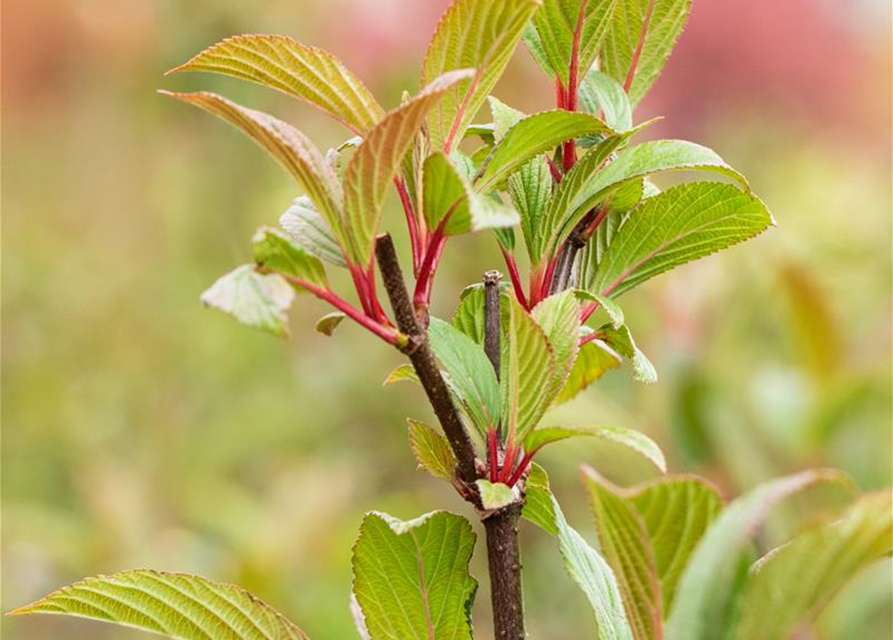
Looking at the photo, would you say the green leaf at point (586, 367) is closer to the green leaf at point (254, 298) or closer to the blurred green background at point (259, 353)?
the green leaf at point (254, 298)

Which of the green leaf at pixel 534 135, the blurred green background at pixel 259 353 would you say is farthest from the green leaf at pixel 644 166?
the blurred green background at pixel 259 353

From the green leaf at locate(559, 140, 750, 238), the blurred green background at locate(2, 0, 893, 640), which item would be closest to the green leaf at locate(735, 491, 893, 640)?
the green leaf at locate(559, 140, 750, 238)

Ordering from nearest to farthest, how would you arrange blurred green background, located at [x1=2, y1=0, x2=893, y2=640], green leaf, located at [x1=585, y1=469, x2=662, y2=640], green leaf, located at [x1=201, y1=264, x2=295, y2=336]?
green leaf, located at [x1=201, y1=264, x2=295, y2=336] → green leaf, located at [x1=585, y1=469, x2=662, y2=640] → blurred green background, located at [x1=2, y1=0, x2=893, y2=640]

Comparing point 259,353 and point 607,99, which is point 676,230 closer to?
point 607,99

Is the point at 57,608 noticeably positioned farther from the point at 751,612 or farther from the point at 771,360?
the point at 771,360

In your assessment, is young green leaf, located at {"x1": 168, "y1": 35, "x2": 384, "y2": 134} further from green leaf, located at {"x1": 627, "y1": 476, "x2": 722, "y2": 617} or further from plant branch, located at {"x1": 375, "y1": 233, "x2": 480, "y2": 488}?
green leaf, located at {"x1": 627, "y1": 476, "x2": 722, "y2": 617}
